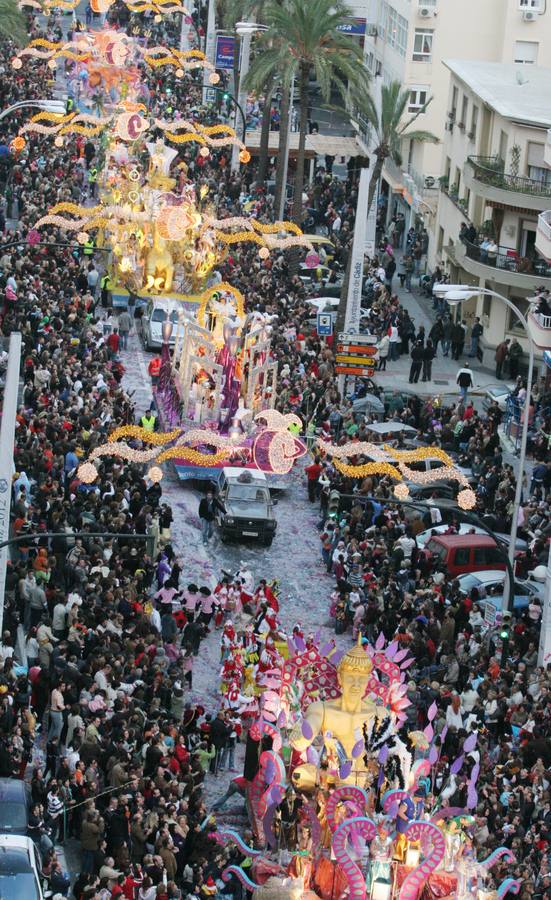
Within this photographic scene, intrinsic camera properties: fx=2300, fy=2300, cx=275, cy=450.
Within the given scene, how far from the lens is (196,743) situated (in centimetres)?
3409

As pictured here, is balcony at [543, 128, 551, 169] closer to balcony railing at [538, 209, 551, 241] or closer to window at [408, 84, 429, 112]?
balcony railing at [538, 209, 551, 241]

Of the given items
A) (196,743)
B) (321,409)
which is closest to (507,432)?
(321,409)

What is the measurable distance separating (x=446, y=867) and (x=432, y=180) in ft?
159

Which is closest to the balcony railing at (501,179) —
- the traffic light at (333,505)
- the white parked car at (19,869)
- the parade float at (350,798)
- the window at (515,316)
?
the window at (515,316)

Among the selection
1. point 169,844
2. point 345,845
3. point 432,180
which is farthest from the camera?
point 432,180

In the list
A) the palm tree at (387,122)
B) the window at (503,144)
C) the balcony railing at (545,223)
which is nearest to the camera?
the balcony railing at (545,223)

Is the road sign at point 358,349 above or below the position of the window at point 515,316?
above

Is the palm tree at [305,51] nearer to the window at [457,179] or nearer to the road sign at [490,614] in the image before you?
the window at [457,179]

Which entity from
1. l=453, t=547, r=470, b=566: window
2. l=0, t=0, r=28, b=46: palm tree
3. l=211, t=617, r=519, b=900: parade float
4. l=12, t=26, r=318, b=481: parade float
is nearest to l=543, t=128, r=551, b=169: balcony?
l=12, t=26, r=318, b=481: parade float

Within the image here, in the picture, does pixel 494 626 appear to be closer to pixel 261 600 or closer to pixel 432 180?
pixel 261 600

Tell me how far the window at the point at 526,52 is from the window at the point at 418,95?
11.1 feet

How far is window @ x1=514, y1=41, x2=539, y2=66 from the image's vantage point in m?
76.8

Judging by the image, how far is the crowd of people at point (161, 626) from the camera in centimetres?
3077

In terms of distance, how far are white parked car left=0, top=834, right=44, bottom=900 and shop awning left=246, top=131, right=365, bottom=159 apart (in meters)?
53.7
